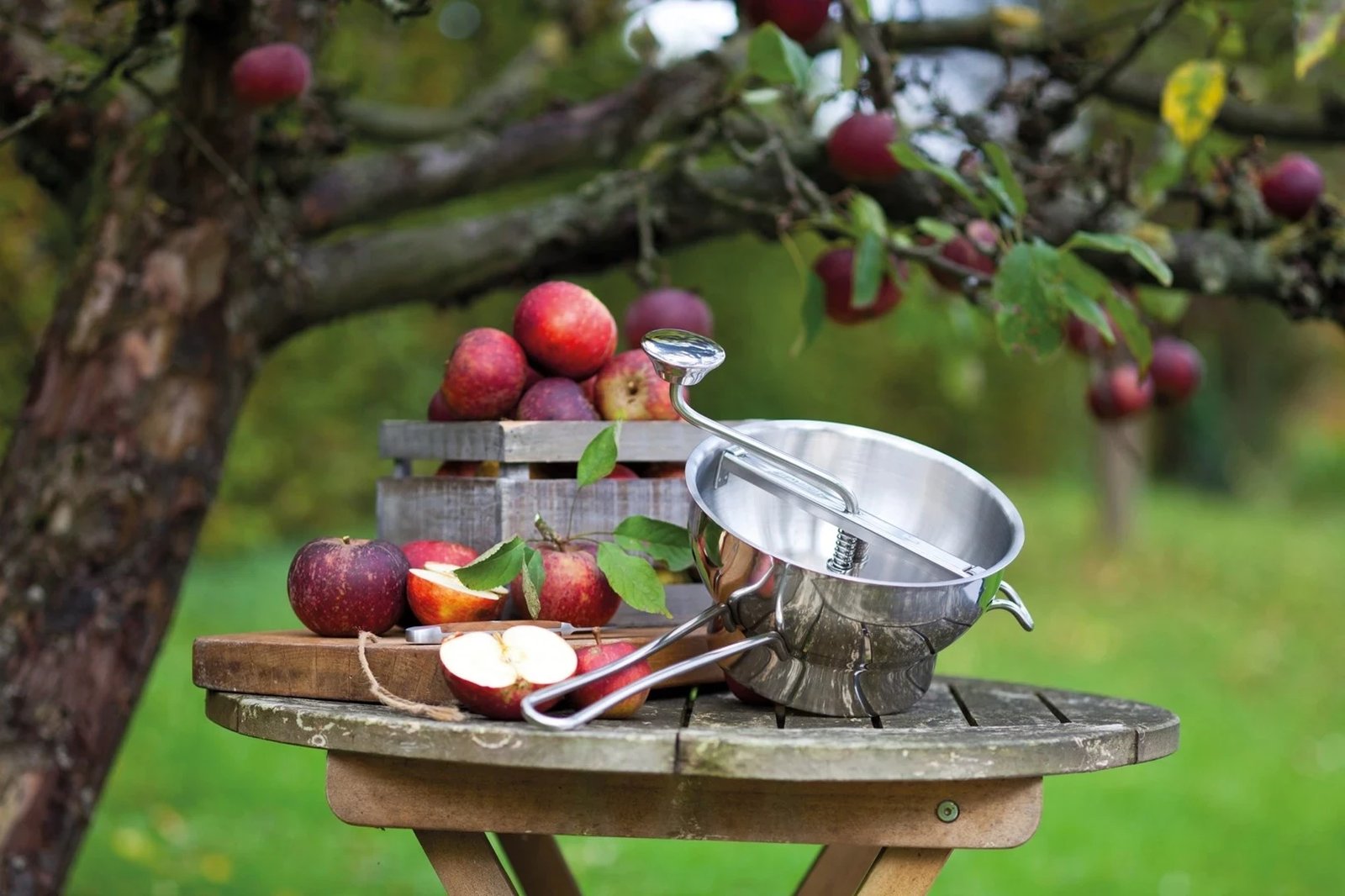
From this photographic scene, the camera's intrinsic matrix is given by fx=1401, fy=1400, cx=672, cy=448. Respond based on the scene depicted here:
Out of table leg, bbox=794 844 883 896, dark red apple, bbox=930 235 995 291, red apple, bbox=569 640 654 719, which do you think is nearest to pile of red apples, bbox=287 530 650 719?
red apple, bbox=569 640 654 719

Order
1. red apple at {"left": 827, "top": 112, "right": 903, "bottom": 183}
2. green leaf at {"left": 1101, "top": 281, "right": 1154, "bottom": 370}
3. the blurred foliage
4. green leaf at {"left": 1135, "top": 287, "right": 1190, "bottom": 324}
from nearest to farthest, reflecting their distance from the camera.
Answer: green leaf at {"left": 1101, "top": 281, "right": 1154, "bottom": 370}, red apple at {"left": 827, "top": 112, "right": 903, "bottom": 183}, green leaf at {"left": 1135, "top": 287, "right": 1190, "bottom": 324}, the blurred foliage

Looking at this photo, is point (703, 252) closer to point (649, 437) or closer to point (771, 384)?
point (771, 384)

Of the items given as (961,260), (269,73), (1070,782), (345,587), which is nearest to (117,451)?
(269,73)

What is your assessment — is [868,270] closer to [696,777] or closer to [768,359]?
[696,777]

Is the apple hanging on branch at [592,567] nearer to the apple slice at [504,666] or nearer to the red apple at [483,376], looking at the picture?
the apple slice at [504,666]

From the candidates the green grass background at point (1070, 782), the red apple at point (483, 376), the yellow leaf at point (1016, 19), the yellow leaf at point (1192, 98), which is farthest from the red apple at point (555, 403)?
the green grass background at point (1070, 782)

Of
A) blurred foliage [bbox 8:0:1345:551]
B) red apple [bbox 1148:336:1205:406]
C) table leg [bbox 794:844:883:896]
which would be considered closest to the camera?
table leg [bbox 794:844:883:896]

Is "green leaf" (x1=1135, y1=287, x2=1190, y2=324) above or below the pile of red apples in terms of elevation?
below

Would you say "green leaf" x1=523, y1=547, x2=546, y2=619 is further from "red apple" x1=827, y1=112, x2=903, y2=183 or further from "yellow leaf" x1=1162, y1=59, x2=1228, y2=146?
"yellow leaf" x1=1162, y1=59, x2=1228, y2=146

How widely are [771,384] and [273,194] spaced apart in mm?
10424

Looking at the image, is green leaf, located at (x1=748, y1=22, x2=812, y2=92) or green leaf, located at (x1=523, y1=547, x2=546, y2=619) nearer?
green leaf, located at (x1=523, y1=547, x2=546, y2=619)

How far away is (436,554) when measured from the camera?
167 cm

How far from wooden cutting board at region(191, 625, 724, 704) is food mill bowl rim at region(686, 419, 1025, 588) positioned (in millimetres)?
193

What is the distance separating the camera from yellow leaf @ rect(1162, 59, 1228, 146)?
8.10 feet
